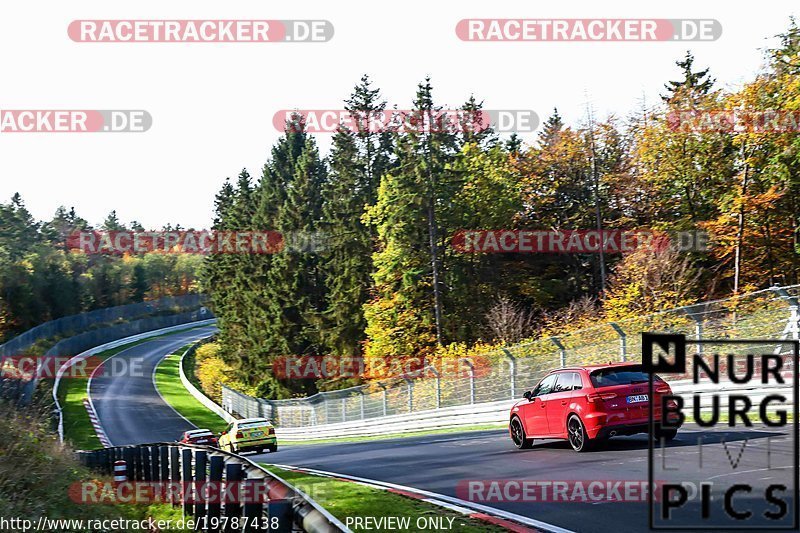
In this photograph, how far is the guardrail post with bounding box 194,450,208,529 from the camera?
10.3 meters

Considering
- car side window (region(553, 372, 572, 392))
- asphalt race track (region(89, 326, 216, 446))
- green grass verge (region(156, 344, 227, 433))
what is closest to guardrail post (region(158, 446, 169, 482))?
car side window (region(553, 372, 572, 392))

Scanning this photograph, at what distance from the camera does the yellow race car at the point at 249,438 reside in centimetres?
3303

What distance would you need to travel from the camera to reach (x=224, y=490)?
358 inches

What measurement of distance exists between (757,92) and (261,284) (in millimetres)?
51676

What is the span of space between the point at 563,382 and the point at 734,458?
4.06 m

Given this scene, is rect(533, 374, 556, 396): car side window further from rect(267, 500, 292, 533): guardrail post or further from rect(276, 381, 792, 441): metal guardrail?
rect(267, 500, 292, 533): guardrail post

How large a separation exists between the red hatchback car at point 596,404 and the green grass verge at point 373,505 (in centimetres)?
417

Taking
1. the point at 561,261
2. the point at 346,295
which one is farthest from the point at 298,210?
the point at 561,261

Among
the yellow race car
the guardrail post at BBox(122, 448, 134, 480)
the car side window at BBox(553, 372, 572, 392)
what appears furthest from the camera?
the yellow race car

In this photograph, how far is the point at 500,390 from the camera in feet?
88.2

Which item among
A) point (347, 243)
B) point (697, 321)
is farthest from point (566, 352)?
point (347, 243)

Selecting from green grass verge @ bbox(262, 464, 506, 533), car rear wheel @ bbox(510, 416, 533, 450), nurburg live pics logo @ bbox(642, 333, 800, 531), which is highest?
nurburg live pics logo @ bbox(642, 333, 800, 531)

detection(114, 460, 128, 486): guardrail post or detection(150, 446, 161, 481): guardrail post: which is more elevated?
detection(150, 446, 161, 481): guardrail post

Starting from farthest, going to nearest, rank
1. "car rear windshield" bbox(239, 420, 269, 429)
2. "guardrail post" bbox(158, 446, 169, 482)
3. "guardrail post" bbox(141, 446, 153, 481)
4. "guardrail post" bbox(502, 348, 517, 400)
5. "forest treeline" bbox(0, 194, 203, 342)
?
"forest treeline" bbox(0, 194, 203, 342)
"car rear windshield" bbox(239, 420, 269, 429)
"guardrail post" bbox(502, 348, 517, 400)
"guardrail post" bbox(141, 446, 153, 481)
"guardrail post" bbox(158, 446, 169, 482)
